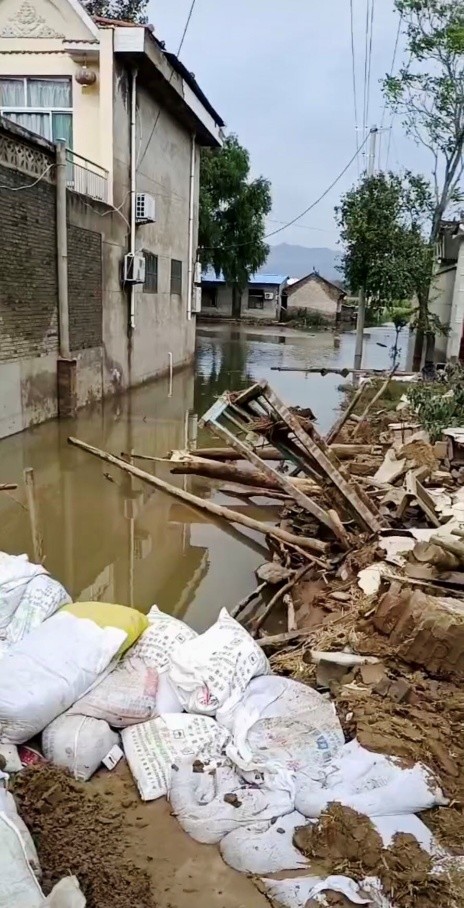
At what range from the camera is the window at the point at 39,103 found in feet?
39.9

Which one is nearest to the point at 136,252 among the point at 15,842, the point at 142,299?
the point at 142,299

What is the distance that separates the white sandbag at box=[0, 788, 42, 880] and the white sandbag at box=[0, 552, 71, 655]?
39.7 inches

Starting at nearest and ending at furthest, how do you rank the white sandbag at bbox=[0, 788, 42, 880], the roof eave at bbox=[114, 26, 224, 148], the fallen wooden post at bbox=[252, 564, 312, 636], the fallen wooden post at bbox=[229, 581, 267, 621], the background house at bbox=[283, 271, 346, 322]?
1. the white sandbag at bbox=[0, 788, 42, 880]
2. the fallen wooden post at bbox=[252, 564, 312, 636]
3. the fallen wooden post at bbox=[229, 581, 267, 621]
4. the roof eave at bbox=[114, 26, 224, 148]
5. the background house at bbox=[283, 271, 346, 322]

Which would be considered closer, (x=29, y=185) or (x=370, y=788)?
(x=370, y=788)

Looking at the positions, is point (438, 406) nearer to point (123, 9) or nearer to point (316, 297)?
point (123, 9)

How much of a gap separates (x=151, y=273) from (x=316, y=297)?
95.7ft

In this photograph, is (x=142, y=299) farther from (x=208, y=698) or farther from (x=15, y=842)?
(x=15, y=842)

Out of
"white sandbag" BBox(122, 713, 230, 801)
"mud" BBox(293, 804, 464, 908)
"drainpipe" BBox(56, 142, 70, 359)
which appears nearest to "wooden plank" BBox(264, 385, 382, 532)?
"white sandbag" BBox(122, 713, 230, 801)

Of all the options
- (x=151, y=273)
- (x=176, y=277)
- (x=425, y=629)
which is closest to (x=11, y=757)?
(x=425, y=629)

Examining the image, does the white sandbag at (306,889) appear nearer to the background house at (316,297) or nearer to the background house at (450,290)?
the background house at (450,290)

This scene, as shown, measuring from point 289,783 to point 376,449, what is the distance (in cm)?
618

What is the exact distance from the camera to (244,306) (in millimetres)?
41156

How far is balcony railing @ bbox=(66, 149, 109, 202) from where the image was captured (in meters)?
11.0

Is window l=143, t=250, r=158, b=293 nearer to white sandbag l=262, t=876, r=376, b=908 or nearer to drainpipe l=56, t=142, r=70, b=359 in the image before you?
drainpipe l=56, t=142, r=70, b=359
